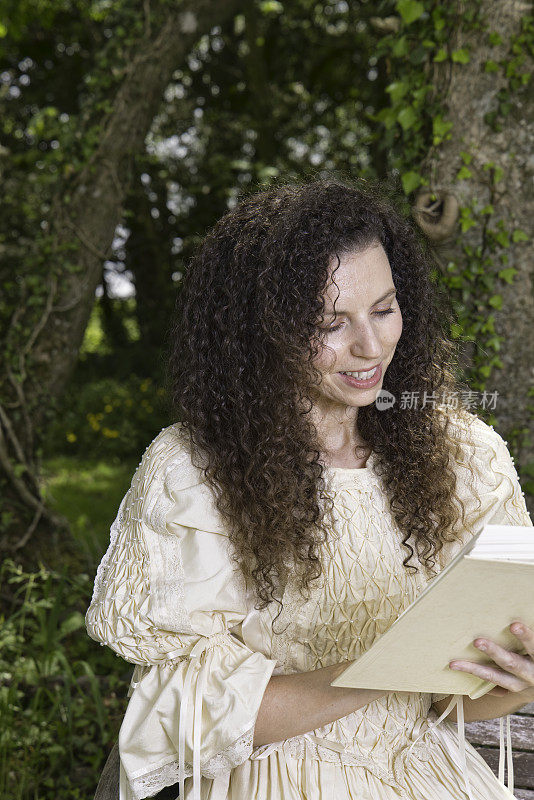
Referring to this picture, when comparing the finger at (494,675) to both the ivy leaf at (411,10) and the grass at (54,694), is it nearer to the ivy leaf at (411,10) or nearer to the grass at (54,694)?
the grass at (54,694)

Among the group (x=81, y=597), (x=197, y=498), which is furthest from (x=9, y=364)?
(x=197, y=498)

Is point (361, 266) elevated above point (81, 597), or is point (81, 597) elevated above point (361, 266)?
point (361, 266)

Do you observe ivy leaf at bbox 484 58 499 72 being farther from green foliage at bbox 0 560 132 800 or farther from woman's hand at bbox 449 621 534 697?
green foliage at bbox 0 560 132 800

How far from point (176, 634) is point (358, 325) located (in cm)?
69

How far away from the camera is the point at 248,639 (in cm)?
168

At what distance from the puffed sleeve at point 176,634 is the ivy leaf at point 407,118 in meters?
1.60

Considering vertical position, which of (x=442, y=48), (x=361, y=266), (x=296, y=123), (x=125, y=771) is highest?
(x=296, y=123)

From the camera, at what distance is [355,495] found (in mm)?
1733

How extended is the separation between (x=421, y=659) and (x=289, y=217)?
0.87 m

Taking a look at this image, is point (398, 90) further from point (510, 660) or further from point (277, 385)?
point (510, 660)

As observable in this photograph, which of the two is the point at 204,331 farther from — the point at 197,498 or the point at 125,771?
the point at 125,771

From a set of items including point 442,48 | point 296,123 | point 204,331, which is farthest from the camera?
point 296,123

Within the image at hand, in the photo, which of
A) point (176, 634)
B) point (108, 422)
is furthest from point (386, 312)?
point (108, 422)

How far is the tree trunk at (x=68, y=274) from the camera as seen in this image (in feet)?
12.1
